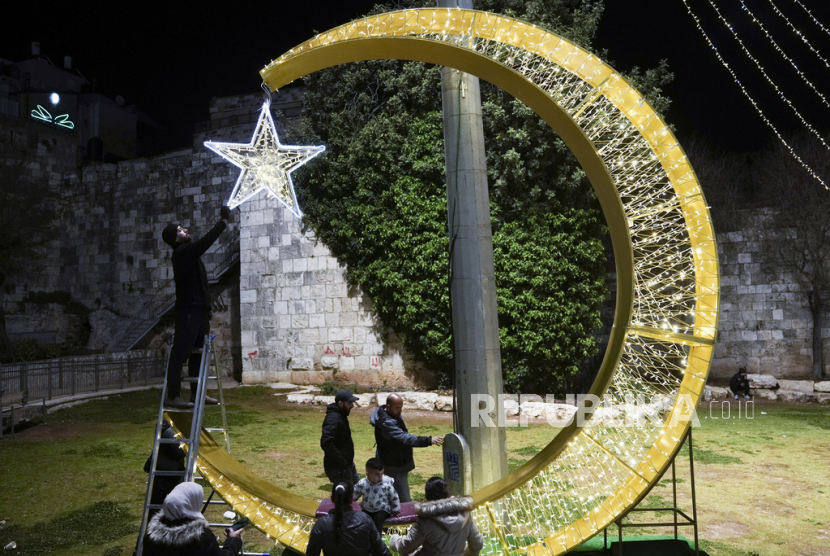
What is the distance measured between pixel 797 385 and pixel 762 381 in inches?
32.0

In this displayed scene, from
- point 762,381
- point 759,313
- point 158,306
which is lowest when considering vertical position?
point 762,381

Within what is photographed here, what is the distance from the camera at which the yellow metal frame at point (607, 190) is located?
4547 mm

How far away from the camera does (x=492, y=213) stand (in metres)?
14.5

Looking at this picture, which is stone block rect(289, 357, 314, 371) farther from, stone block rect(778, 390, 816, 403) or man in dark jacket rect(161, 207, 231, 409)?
stone block rect(778, 390, 816, 403)

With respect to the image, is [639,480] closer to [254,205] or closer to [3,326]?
[254,205]

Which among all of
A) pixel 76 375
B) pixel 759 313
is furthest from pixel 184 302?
pixel 759 313

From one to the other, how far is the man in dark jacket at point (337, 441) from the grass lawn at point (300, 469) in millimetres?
1492

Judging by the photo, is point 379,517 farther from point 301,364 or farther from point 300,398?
point 301,364

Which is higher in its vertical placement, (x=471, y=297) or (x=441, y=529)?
(x=471, y=297)

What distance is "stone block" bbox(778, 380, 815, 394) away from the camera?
14954mm

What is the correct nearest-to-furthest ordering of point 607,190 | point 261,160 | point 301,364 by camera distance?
point 607,190, point 261,160, point 301,364

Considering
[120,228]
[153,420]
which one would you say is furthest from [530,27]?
[120,228]

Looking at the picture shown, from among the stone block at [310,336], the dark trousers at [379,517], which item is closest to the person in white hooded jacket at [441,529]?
the dark trousers at [379,517]

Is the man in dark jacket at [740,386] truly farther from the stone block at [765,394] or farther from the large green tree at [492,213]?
the large green tree at [492,213]
